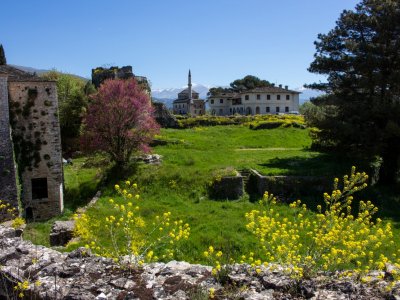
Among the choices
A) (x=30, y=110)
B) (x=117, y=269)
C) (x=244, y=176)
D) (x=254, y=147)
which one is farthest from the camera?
(x=254, y=147)

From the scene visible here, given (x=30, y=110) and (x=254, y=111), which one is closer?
(x=30, y=110)

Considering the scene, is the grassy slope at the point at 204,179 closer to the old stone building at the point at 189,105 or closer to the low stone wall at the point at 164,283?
the low stone wall at the point at 164,283

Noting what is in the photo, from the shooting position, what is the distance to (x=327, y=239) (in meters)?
6.10

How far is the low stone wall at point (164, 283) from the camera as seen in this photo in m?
5.36

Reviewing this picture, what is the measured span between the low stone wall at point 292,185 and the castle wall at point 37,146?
1009 cm

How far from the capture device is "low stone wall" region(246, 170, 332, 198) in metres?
18.6

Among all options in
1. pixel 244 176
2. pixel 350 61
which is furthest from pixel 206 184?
pixel 350 61

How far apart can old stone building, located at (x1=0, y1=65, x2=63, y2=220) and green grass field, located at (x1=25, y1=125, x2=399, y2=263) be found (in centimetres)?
160

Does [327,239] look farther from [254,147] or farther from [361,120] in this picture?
[254,147]

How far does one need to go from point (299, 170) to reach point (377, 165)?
471 centimetres

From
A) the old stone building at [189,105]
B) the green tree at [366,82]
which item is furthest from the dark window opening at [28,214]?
the old stone building at [189,105]

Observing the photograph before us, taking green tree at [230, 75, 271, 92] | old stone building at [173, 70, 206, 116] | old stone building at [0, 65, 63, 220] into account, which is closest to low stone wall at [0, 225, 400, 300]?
old stone building at [0, 65, 63, 220]

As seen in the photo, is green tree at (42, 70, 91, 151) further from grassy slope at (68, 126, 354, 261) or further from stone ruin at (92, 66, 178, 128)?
stone ruin at (92, 66, 178, 128)

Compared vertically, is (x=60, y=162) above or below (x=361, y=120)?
below
